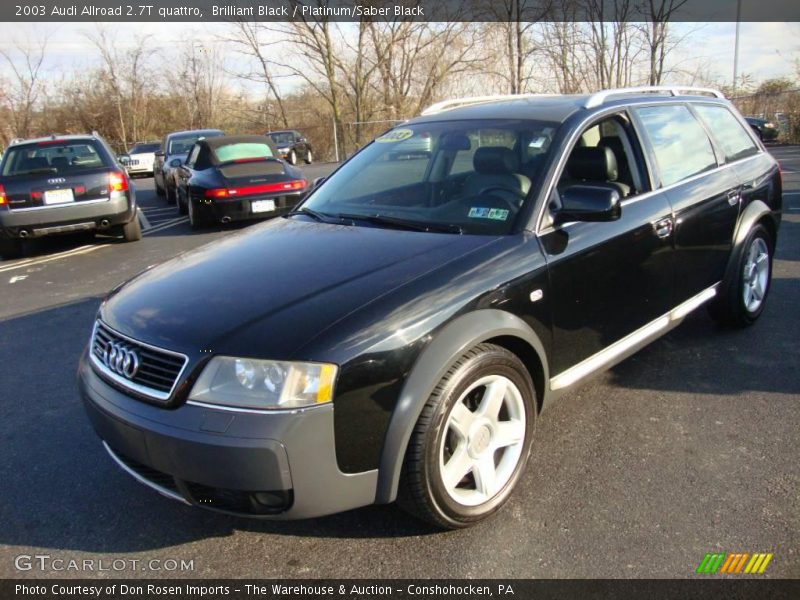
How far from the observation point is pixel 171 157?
14.3 m

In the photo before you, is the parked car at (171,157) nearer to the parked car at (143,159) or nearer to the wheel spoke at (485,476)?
the parked car at (143,159)

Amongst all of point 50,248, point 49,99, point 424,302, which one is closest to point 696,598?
point 424,302

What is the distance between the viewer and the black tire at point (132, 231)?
9.48m

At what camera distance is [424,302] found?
242 cm

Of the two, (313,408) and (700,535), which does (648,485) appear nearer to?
(700,535)

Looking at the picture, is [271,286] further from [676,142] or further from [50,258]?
[50,258]

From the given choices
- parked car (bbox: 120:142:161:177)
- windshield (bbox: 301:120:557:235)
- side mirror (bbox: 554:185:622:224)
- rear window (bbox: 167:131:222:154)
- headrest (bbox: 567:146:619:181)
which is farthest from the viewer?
parked car (bbox: 120:142:161:177)

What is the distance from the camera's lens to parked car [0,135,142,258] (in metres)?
8.43

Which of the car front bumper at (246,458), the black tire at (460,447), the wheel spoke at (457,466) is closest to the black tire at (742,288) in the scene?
the black tire at (460,447)

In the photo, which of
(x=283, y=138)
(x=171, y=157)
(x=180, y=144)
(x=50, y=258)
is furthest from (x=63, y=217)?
(x=283, y=138)

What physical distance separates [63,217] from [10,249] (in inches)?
42.6

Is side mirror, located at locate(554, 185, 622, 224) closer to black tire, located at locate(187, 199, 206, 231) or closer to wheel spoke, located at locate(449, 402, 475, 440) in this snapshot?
wheel spoke, located at locate(449, 402, 475, 440)

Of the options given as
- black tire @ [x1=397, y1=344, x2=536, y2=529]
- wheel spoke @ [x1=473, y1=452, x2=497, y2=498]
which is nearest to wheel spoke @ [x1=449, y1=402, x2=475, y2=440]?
black tire @ [x1=397, y1=344, x2=536, y2=529]

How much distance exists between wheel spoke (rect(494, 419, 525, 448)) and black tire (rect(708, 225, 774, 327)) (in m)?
2.31
